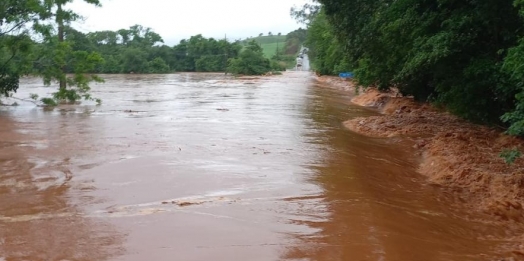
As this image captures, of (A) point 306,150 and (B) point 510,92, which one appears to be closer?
(B) point 510,92

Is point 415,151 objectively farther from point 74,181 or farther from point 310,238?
point 74,181

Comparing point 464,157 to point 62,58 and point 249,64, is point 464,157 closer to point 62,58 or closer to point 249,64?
point 62,58

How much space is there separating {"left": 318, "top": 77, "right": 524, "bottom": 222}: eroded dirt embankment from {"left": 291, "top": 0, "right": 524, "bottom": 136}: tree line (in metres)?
0.85

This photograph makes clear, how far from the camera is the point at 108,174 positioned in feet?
32.1

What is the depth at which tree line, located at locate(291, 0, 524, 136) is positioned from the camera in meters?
12.0

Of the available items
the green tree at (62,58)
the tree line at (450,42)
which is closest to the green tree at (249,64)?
the green tree at (62,58)

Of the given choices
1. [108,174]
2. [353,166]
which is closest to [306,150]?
[353,166]

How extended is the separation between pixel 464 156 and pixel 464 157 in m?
0.09

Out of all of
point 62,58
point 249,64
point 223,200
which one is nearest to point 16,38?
point 62,58

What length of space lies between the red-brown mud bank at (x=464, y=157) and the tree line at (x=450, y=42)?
2.81ft

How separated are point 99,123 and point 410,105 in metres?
13.4

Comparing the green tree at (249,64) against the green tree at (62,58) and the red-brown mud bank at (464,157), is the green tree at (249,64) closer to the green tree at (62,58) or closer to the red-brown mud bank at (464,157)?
the green tree at (62,58)

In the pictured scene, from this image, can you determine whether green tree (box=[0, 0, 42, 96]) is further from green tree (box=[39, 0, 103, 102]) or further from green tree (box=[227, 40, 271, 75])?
green tree (box=[227, 40, 271, 75])

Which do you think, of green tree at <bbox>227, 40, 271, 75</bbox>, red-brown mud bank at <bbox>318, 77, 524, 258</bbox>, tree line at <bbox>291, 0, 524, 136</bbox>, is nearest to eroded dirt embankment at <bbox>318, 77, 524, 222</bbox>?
red-brown mud bank at <bbox>318, 77, 524, 258</bbox>
